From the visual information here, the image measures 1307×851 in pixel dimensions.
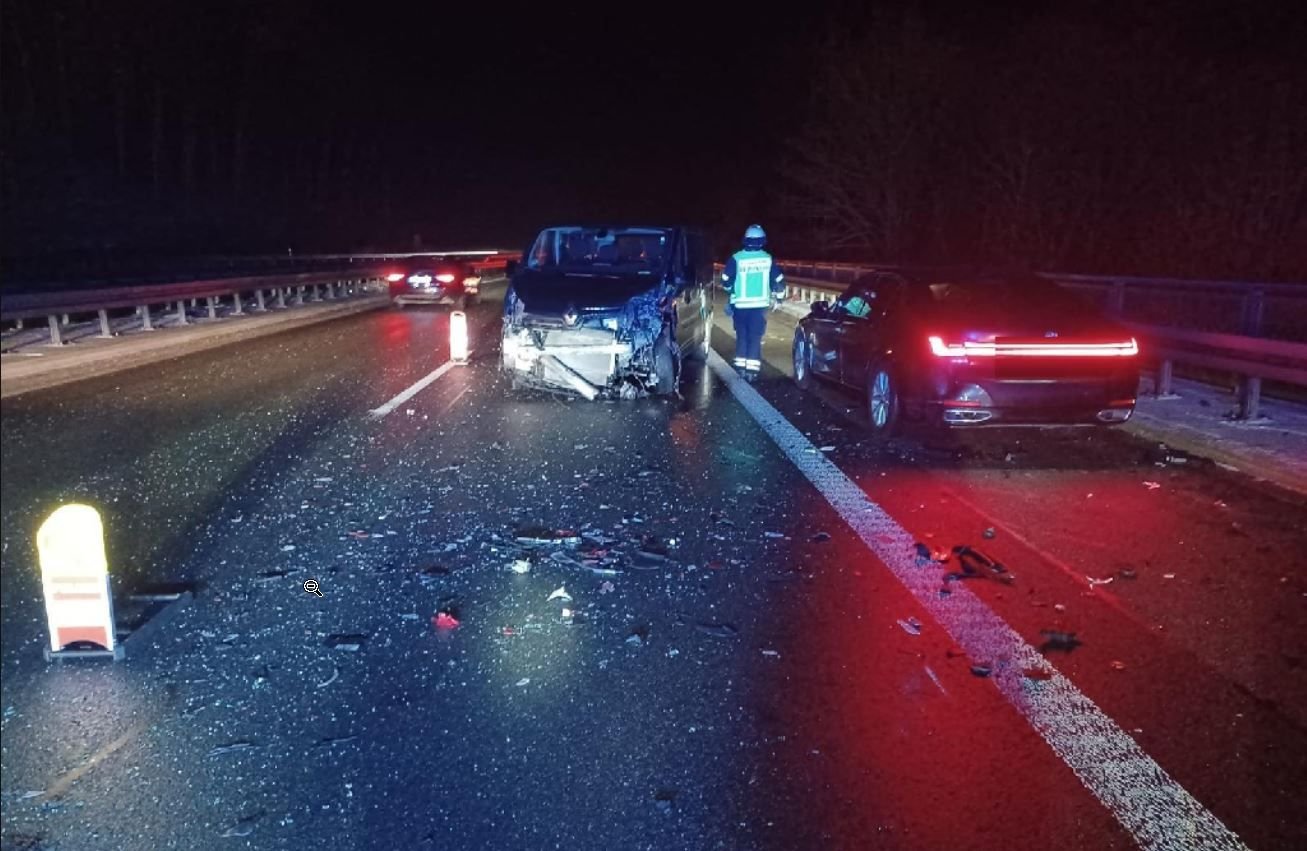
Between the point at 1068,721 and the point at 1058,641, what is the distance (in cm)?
93

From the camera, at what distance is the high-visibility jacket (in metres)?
14.7

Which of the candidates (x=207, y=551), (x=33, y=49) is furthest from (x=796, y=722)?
(x=33, y=49)

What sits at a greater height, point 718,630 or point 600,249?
point 600,249

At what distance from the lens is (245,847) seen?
348 cm

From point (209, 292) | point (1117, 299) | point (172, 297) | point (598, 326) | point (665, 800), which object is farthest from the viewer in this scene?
point (209, 292)

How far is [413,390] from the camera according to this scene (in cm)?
1366

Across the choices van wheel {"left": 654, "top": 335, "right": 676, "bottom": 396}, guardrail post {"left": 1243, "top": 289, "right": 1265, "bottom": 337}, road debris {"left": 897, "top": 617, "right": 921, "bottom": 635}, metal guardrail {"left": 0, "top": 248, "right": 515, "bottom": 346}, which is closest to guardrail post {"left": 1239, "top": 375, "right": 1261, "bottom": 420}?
guardrail post {"left": 1243, "top": 289, "right": 1265, "bottom": 337}

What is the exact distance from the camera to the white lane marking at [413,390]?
11922 mm

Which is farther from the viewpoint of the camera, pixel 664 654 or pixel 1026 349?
pixel 1026 349

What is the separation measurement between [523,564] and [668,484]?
2280 millimetres

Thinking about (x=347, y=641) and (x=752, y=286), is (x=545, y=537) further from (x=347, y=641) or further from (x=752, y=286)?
(x=752, y=286)

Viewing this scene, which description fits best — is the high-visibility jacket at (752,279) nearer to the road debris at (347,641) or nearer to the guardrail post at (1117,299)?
the guardrail post at (1117,299)

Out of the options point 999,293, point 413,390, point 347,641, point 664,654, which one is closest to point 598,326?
point 413,390

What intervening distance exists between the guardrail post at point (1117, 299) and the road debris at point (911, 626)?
994cm
